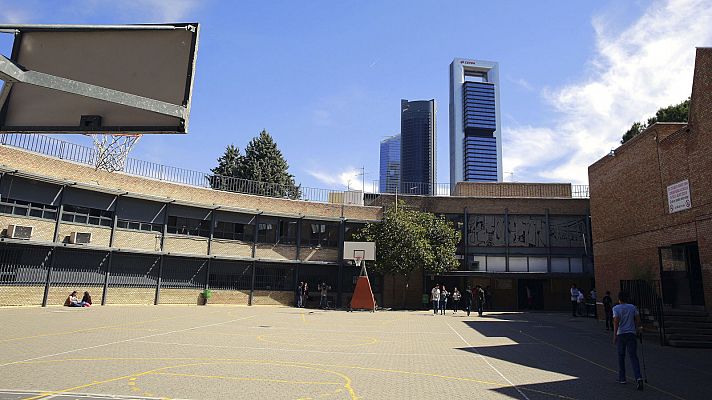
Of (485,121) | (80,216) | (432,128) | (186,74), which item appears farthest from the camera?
(432,128)

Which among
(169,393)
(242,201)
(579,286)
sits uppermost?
(242,201)

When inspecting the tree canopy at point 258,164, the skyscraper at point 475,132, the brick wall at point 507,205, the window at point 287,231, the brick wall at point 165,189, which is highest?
the skyscraper at point 475,132

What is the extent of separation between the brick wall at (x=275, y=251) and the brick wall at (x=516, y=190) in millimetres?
14599

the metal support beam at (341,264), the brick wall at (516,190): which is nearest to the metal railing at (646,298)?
the brick wall at (516,190)

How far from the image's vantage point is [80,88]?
362cm

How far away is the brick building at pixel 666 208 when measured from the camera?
17797 millimetres

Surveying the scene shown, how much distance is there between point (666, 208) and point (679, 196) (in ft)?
3.33

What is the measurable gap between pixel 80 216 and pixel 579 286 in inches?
1354

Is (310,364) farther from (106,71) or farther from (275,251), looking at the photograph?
(275,251)

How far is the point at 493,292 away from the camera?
35781mm

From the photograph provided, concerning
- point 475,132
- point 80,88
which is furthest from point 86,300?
point 475,132

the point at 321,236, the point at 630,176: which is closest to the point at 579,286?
the point at 630,176

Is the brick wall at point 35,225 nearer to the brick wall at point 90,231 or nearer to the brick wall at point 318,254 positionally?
the brick wall at point 90,231

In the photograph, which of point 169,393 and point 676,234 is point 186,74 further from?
point 676,234
